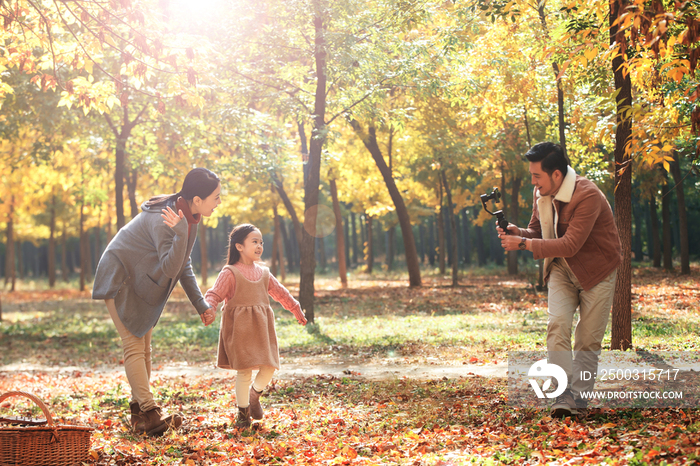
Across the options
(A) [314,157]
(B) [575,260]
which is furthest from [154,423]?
(A) [314,157]

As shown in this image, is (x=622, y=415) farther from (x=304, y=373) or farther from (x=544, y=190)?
(x=304, y=373)

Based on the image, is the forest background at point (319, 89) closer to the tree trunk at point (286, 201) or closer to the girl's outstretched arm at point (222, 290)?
the girl's outstretched arm at point (222, 290)

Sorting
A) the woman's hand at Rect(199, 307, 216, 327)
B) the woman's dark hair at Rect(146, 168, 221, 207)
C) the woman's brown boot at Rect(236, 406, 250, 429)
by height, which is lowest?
the woman's brown boot at Rect(236, 406, 250, 429)

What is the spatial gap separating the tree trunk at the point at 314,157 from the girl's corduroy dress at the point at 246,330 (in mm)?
7399

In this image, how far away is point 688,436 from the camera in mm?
3779

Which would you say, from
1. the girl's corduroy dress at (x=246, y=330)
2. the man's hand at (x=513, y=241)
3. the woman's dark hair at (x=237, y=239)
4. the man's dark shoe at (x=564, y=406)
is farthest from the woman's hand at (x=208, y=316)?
the man's dark shoe at (x=564, y=406)

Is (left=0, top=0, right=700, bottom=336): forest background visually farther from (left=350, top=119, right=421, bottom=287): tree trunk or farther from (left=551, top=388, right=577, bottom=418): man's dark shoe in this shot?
(left=551, top=388, right=577, bottom=418): man's dark shoe

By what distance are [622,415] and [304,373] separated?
181 inches

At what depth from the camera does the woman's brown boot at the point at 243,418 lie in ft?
17.2

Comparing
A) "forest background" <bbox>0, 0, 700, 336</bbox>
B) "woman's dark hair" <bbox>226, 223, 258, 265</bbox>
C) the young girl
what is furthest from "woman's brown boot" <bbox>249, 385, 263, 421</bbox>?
"forest background" <bbox>0, 0, 700, 336</bbox>

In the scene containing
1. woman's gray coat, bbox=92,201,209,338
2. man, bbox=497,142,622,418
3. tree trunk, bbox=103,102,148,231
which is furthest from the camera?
tree trunk, bbox=103,102,148,231

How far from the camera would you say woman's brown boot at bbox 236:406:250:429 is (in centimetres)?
524

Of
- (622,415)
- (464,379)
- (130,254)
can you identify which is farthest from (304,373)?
(622,415)

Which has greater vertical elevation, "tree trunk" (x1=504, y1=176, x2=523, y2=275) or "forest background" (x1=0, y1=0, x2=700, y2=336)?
"forest background" (x1=0, y1=0, x2=700, y2=336)
